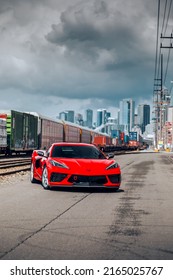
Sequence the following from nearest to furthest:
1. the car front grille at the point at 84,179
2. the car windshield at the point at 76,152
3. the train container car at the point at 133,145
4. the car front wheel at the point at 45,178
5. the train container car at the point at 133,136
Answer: the car front grille at the point at 84,179
the car front wheel at the point at 45,178
the car windshield at the point at 76,152
the train container car at the point at 133,145
the train container car at the point at 133,136

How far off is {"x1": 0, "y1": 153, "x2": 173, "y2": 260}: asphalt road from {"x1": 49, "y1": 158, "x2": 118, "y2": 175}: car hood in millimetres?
574

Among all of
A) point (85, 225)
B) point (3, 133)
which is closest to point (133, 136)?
point (3, 133)

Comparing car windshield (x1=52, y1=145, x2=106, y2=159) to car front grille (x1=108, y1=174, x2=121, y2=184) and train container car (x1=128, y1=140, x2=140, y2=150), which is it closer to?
car front grille (x1=108, y1=174, x2=121, y2=184)

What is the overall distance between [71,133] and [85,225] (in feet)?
177

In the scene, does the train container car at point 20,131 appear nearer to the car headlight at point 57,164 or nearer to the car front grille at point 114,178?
the car headlight at point 57,164

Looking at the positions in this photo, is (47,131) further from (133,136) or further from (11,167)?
(133,136)

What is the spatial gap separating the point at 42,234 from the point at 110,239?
973mm

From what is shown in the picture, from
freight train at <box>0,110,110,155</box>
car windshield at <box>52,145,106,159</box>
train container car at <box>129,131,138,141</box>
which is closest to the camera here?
car windshield at <box>52,145,106,159</box>

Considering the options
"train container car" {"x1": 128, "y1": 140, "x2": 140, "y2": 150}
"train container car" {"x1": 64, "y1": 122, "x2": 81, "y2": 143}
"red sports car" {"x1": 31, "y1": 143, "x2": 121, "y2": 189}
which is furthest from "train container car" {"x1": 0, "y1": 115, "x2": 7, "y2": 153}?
"train container car" {"x1": 128, "y1": 140, "x2": 140, "y2": 150}

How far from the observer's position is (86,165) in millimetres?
12953

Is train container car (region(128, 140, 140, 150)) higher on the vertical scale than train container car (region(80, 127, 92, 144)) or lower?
lower

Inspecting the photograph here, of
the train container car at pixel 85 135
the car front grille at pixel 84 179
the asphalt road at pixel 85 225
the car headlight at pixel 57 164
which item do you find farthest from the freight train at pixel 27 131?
the asphalt road at pixel 85 225

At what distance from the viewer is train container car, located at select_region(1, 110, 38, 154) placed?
41625 millimetres

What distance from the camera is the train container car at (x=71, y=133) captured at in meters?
59.6
